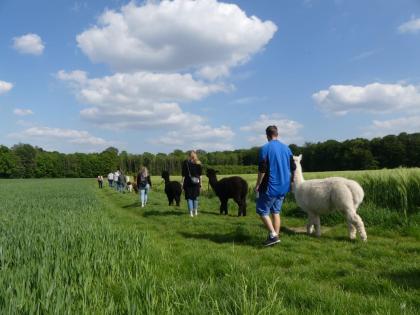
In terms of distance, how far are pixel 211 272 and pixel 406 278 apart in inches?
94.9

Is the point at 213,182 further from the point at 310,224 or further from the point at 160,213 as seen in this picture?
the point at 310,224

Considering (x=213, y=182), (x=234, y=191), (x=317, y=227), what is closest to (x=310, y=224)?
(x=317, y=227)

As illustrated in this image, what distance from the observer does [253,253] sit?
6410mm

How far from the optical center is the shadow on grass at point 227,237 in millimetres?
7578

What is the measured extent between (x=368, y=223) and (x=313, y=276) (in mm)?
4724

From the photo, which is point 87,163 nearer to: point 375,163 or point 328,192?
point 375,163

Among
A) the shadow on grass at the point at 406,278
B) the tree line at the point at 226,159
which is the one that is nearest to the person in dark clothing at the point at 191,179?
the shadow on grass at the point at 406,278

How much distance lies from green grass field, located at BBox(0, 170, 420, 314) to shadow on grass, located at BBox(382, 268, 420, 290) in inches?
0.5

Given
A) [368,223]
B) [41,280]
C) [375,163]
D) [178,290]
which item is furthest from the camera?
[375,163]

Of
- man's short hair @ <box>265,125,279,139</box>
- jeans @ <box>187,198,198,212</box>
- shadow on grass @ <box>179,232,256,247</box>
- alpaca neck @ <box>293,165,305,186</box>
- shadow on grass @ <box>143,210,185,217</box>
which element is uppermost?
man's short hair @ <box>265,125,279,139</box>

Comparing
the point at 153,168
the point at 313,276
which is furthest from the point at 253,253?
the point at 153,168

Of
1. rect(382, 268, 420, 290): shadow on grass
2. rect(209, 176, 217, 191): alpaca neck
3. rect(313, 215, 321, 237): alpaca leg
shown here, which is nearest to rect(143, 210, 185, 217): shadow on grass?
Result: rect(209, 176, 217, 191): alpaca neck

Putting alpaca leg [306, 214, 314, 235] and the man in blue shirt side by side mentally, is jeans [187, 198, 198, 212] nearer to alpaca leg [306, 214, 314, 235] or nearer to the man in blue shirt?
alpaca leg [306, 214, 314, 235]

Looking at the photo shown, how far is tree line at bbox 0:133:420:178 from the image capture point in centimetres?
5012
